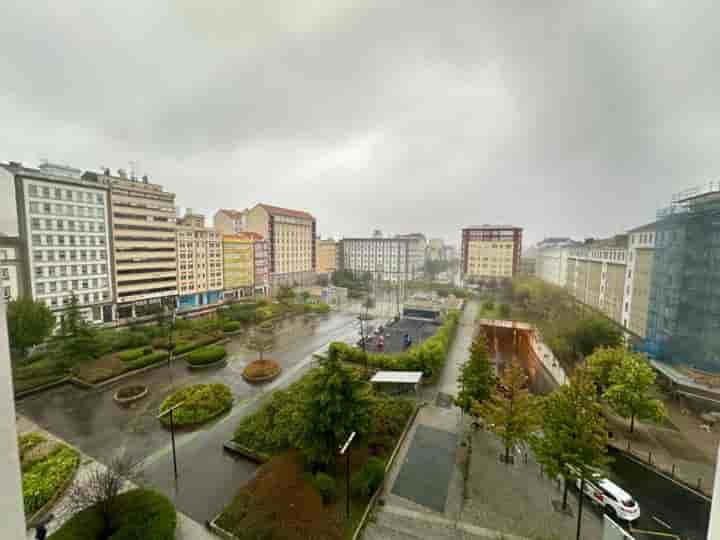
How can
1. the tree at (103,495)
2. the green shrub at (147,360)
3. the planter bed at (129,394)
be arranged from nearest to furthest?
the tree at (103,495) → the planter bed at (129,394) → the green shrub at (147,360)

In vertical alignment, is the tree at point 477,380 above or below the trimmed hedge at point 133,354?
above

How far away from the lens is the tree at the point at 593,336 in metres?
21.0

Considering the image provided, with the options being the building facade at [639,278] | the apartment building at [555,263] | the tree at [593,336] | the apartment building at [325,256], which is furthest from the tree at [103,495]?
the apartment building at [325,256]

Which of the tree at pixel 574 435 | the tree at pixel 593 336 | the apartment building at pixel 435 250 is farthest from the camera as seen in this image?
the apartment building at pixel 435 250

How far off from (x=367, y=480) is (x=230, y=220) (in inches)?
2110

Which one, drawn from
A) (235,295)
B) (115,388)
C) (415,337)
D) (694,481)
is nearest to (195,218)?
(235,295)

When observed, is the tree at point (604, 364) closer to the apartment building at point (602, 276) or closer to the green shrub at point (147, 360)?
the apartment building at point (602, 276)

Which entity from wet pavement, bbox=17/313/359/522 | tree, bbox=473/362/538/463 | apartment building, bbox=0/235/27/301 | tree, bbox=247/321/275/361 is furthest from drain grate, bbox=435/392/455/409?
apartment building, bbox=0/235/27/301

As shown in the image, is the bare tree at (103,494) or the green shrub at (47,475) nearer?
the bare tree at (103,494)

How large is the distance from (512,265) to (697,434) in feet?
164

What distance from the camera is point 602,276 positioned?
3306 cm

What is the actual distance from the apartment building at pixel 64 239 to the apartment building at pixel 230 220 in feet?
76.6

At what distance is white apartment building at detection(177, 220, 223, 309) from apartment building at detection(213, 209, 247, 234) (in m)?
14.0

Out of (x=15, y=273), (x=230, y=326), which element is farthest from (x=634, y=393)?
(x=15, y=273)
